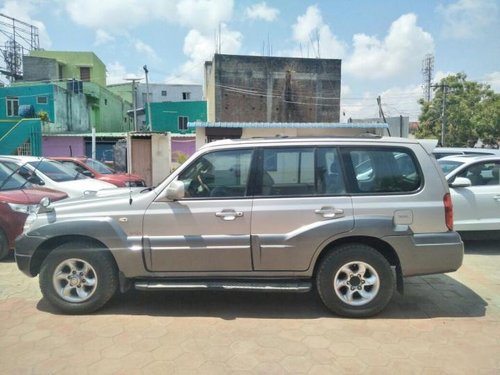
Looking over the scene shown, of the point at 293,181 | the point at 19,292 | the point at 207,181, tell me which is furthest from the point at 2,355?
the point at 293,181

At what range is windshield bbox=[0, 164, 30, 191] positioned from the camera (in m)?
7.00

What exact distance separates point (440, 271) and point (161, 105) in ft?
124

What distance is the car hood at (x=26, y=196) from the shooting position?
6.36 metres

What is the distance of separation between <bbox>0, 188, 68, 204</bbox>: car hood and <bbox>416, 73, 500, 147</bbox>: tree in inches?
1169

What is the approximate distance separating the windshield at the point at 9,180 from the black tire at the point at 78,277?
335 cm

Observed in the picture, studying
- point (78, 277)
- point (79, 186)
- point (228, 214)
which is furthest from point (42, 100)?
point (228, 214)

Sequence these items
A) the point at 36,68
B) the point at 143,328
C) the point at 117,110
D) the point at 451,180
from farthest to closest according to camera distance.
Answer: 1. the point at 117,110
2. the point at 36,68
3. the point at 451,180
4. the point at 143,328

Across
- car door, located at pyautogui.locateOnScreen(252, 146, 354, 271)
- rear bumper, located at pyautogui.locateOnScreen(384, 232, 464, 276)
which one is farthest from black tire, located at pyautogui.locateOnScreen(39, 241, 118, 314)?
rear bumper, located at pyautogui.locateOnScreen(384, 232, 464, 276)

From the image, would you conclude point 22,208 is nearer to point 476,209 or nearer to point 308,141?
point 308,141

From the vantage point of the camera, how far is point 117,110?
47.2 m

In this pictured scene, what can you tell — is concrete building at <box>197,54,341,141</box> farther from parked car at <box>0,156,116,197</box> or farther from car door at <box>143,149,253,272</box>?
car door at <box>143,149,253,272</box>

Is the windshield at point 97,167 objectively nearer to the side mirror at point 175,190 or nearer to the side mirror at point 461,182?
the side mirror at point 175,190

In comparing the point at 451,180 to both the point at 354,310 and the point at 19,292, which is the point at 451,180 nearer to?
the point at 354,310

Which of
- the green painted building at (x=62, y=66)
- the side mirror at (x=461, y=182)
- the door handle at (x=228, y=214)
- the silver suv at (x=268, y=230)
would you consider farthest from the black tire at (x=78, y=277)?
the green painted building at (x=62, y=66)
